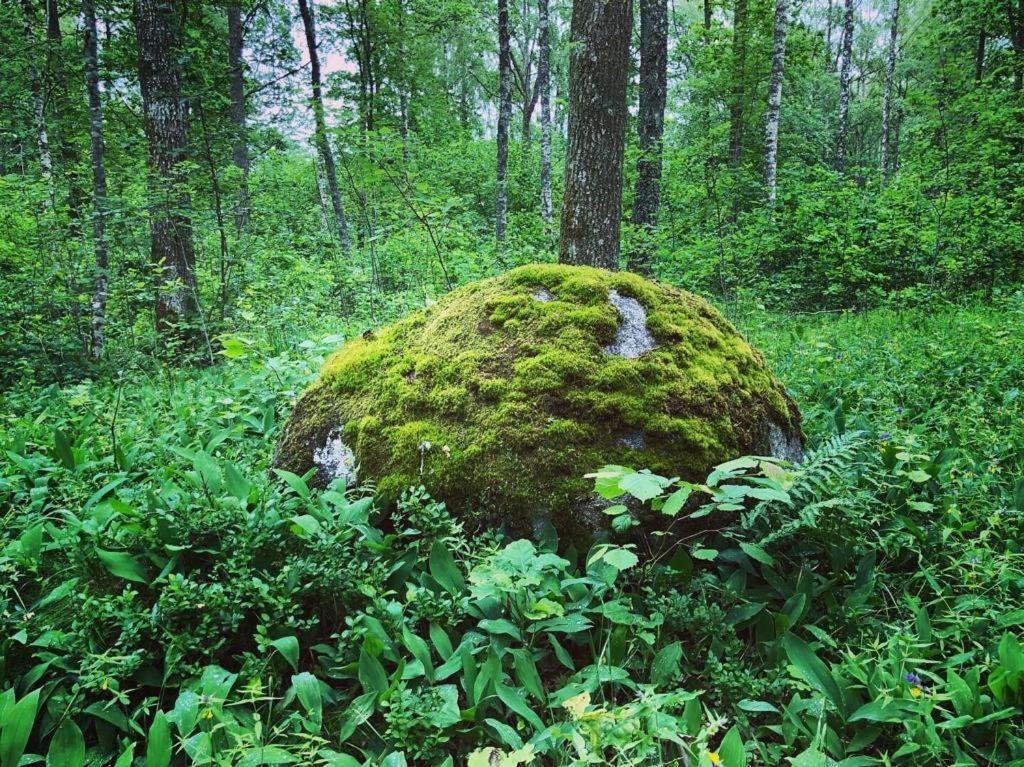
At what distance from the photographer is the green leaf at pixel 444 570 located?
2430mm

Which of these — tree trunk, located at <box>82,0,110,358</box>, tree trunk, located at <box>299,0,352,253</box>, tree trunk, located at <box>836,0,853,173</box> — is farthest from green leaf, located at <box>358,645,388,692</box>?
tree trunk, located at <box>836,0,853,173</box>

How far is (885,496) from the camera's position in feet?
9.82

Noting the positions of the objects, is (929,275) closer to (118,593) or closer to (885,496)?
(885,496)

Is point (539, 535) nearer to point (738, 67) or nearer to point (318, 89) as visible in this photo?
point (318, 89)

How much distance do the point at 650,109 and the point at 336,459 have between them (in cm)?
993

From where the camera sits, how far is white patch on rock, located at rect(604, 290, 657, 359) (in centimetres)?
319

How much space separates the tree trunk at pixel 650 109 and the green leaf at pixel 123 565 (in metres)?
8.09

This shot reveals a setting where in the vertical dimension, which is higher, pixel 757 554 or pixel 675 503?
pixel 675 503

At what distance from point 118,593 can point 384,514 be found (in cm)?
116

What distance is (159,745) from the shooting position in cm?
179

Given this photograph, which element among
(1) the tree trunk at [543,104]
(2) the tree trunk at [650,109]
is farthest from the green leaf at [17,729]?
(1) the tree trunk at [543,104]

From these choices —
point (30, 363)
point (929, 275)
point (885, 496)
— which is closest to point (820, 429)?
point (885, 496)

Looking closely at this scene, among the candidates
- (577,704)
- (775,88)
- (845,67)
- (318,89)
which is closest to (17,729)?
(577,704)

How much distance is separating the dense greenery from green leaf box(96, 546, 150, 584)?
0.01 meters
